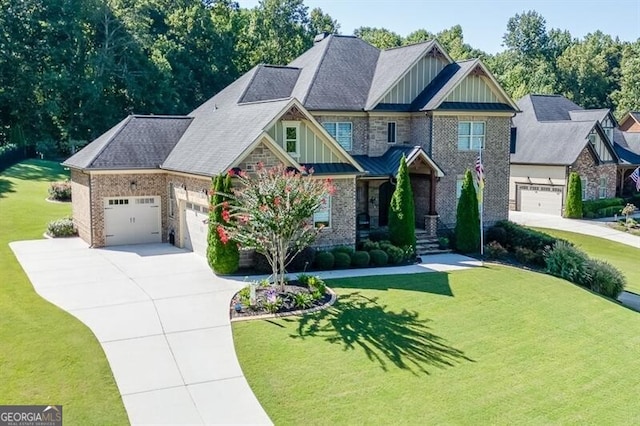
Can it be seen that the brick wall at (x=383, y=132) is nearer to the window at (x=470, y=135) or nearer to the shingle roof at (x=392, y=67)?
the shingle roof at (x=392, y=67)

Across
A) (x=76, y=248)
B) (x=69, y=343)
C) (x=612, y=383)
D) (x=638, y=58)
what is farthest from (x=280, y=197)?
(x=638, y=58)

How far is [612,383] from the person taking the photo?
532 inches

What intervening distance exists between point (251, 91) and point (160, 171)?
20.2 ft

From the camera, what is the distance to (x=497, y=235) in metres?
28.2

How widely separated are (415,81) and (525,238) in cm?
898

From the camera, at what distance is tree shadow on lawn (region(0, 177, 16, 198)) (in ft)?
115

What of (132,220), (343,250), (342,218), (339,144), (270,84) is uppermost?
(270,84)

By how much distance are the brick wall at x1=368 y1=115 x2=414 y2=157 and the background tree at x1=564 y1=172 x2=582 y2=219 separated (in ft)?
53.9

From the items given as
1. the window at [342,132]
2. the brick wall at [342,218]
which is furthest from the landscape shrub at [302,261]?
the window at [342,132]

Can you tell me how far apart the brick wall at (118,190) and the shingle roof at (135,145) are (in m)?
0.52

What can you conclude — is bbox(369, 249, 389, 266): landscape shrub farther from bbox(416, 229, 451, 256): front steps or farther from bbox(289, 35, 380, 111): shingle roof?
bbox(289, 35, 380, 111): shingle roof

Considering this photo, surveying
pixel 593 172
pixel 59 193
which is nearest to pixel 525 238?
pixel 593 172

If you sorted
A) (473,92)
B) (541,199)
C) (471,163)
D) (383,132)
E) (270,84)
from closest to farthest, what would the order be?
(473,92)
(383,132)
(471,163)
(270,84)
(541,199)

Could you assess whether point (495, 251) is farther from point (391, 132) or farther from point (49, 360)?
point (49, 360)
